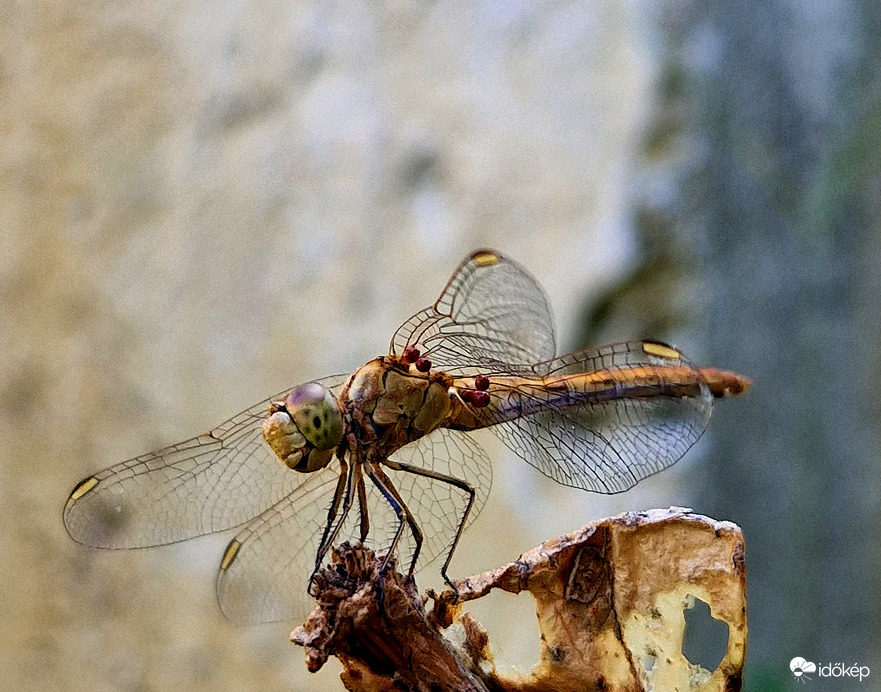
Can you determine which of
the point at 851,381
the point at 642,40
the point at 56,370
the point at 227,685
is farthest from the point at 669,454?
the point at 56,370

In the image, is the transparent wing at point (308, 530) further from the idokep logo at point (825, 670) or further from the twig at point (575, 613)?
the idokep logo at point (825, 670)

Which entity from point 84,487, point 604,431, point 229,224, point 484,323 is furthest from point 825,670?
point 229,224

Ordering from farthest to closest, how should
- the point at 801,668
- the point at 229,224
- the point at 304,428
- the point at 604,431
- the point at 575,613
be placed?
the point at 229,224 → the point at 801,668 → the point at 604,431 → the point at 304,428 → the point at 575,613

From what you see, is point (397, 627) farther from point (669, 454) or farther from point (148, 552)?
point (148, 552)

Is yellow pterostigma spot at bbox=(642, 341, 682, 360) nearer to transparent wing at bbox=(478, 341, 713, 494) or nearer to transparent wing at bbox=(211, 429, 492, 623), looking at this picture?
transparent wing at bbox=(478, 341, 713, 494)

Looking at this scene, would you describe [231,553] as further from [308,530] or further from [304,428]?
[304,428]
